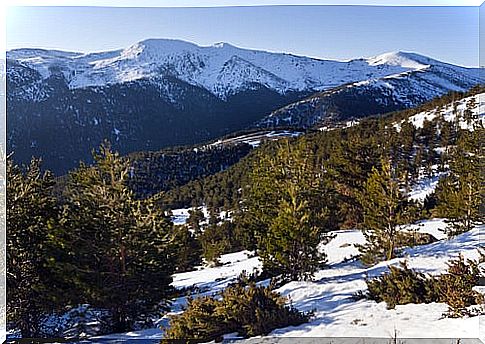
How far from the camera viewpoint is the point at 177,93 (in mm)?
102750

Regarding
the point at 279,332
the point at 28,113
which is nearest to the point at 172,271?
the point at 279,332

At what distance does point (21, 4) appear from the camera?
132 inches

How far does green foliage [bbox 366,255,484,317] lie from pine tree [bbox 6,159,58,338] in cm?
257

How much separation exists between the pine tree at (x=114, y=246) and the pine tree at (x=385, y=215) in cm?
245

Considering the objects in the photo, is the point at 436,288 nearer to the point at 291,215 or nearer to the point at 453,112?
the point at 291,215

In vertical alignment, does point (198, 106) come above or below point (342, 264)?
above

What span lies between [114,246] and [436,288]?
2.44m

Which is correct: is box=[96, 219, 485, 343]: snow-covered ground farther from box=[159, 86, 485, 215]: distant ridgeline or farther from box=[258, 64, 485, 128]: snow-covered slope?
box=[258, 64, 485, 128]: snow-covered slope

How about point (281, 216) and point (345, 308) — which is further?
point (281, 216)

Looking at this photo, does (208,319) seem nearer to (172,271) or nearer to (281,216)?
(172,271)

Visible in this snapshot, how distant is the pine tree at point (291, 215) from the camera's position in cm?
499

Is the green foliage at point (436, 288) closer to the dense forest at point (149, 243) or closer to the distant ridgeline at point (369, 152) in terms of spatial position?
the dense forest at point (149, 243)

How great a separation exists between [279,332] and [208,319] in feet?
1.60

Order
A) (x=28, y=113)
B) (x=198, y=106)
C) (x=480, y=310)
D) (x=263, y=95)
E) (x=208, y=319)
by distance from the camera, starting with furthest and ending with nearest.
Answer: (x=263, y=95), (x=198, y=106), (x=28, y=113), (x=208, y=319), (x=480, y=310)
